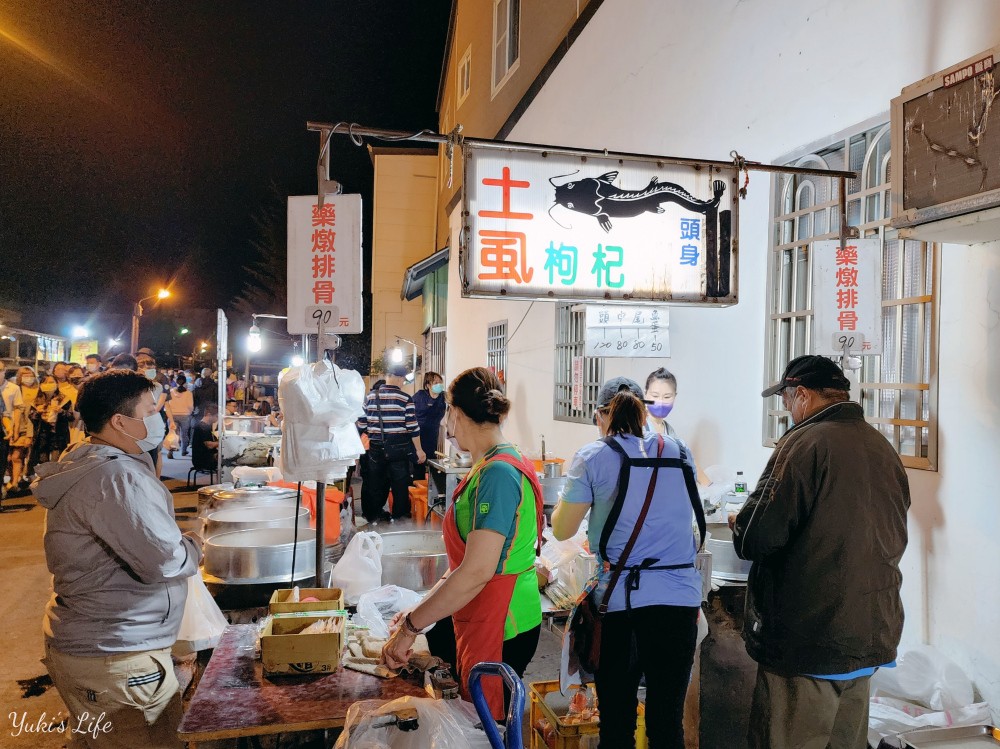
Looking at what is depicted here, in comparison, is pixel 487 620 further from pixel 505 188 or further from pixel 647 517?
pixel 505 188

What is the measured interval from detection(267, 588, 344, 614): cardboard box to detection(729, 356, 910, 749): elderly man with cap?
1.91 meters

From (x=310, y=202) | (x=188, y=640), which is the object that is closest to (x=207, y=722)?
(x=188, y=640)

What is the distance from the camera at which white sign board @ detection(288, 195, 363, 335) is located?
3.99 metres

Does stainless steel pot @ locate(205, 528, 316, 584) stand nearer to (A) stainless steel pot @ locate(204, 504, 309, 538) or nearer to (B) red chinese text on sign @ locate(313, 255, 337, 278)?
(A) stainless steel pot @ locate(204, 504, 309, 538)

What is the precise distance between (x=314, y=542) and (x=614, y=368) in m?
5.00

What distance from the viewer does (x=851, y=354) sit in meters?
3.74

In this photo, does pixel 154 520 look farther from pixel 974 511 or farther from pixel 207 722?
pixel 974 511

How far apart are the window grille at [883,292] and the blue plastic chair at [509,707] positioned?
3101mm

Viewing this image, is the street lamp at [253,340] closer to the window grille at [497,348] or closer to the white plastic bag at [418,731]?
the window grille at [497,348]

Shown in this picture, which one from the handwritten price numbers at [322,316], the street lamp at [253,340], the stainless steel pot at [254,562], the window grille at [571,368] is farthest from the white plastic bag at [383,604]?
the street lamp at [253,340]

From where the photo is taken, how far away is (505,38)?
13.1m

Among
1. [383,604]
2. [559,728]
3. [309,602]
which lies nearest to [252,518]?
[383,604]

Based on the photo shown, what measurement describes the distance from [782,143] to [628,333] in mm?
2126

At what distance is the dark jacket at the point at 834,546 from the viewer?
2.71 metres
